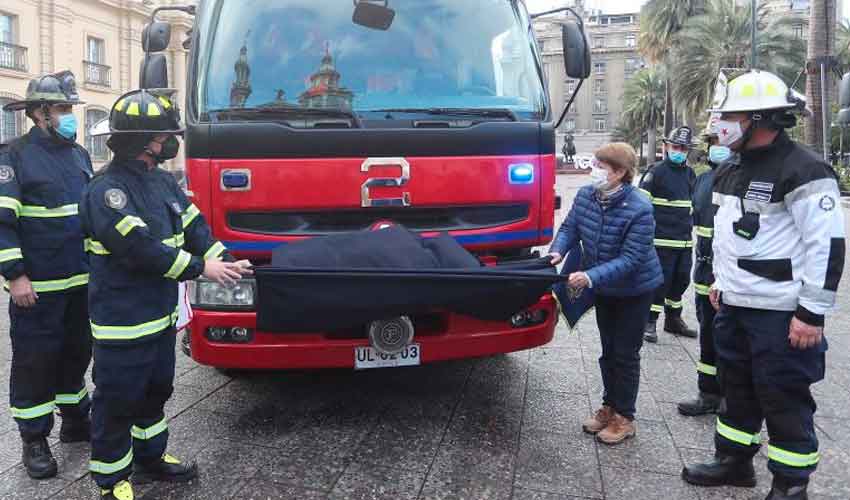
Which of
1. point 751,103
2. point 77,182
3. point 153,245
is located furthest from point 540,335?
point 77,182

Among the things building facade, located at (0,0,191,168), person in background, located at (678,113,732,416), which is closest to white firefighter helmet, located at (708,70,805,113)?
person in background, located at (678,113,732,416)

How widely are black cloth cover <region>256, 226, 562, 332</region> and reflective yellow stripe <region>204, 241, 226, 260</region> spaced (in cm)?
25

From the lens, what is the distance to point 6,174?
3.47 m

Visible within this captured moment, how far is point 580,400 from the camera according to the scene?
4691mm

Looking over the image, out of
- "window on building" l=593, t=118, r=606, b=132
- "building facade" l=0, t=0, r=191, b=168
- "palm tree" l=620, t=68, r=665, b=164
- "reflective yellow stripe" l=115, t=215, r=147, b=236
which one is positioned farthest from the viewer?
"window on building" l=593, t=118, r=606, b=132

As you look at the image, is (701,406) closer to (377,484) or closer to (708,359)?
(708,359)

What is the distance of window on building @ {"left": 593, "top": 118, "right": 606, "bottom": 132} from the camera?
9675 centimetres

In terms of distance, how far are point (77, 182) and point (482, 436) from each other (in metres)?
2.58

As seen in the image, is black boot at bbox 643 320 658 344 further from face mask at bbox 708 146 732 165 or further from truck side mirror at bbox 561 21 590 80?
truck side mirror at bbox 561 21 590 80

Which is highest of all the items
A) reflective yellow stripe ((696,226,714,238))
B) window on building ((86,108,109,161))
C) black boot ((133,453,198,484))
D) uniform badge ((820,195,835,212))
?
window on building ((86,108,109,161))

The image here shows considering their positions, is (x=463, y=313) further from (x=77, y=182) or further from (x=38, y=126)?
(x=38, y=126)

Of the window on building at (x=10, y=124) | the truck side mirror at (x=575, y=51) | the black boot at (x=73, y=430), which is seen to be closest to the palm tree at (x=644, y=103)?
the window on building at (x=10, y=124)

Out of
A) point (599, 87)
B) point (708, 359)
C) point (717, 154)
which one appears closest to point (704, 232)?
point (717, 154)

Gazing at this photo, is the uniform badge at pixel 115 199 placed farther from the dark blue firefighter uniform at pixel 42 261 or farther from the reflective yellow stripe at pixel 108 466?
the reflective yellow stripe at pixel 108 466
